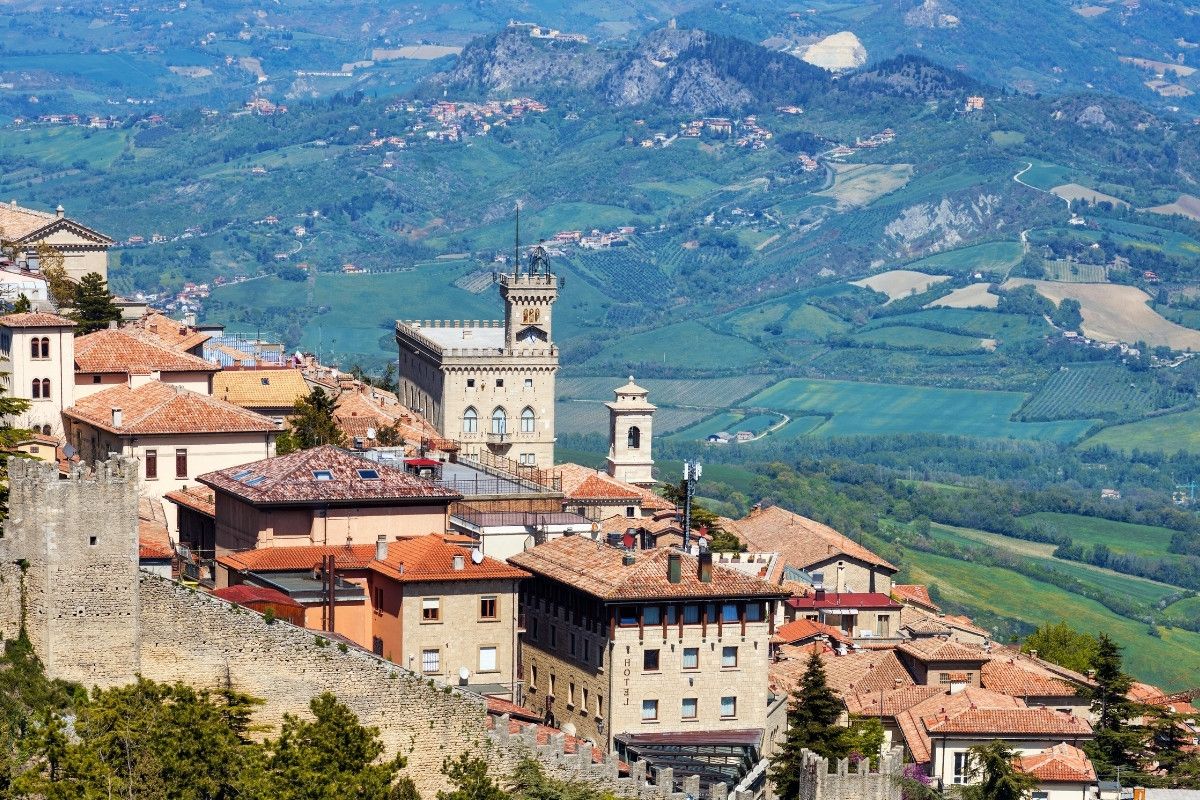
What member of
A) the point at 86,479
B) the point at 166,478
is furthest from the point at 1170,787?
the point at 86,479

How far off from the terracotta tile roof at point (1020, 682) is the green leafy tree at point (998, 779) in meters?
9.11

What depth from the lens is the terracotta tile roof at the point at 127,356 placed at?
2835 inches

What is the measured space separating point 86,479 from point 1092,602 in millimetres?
163355

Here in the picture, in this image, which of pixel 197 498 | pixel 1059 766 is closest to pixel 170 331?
pixel 197 498

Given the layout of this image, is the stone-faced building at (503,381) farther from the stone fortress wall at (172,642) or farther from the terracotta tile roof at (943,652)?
the stone fortress wall at (172,642)

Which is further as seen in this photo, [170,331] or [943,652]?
[170,331]

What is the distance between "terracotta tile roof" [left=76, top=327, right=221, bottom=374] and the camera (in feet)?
236

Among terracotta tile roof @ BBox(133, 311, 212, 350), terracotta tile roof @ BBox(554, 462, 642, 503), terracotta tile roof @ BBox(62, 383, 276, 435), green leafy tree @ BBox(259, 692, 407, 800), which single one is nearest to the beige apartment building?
terracotta tile roof @ BBox(62, 383, 276, 435)

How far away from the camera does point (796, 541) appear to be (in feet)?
305

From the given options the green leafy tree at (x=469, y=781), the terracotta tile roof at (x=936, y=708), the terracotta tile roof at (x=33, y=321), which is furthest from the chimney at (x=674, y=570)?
the terracotta tile roof at (x=33, y=321)

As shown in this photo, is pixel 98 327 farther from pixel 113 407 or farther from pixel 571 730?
pixel 571 730

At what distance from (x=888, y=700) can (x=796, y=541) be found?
26924mm

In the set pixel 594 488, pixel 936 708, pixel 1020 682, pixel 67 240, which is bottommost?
pixel 936 708

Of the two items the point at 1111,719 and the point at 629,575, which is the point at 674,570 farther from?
the point at 1111,719
